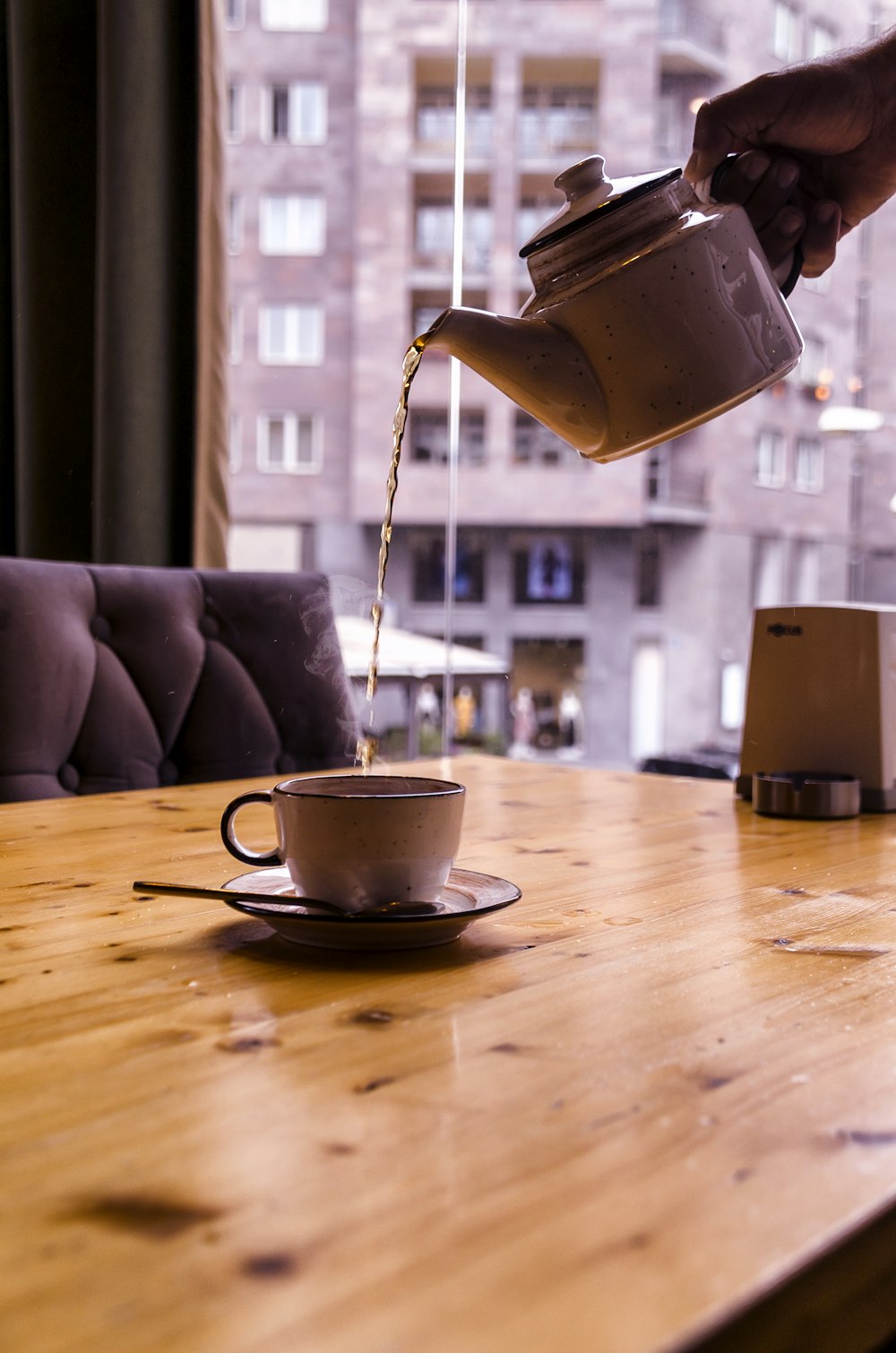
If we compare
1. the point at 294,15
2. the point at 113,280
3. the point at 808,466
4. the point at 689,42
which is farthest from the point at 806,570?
the point at 113,280

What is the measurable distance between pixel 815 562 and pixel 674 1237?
438 cm

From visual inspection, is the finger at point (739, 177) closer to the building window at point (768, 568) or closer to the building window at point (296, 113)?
the building window at point (768, 568)

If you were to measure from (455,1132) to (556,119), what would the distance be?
4553 mm

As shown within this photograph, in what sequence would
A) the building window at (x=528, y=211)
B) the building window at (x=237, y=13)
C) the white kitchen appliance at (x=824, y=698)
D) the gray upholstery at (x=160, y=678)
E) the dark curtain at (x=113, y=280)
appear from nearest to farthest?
the white kitchen appliance at (x=824, y=698) → the gray upholstery at (x=160, y=678) → the dark curtain at (x=113, y=280) → the building window at (x=237, y=13) → the building window at (x=528, y=211)

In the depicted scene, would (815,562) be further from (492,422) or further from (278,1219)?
(278,1219)

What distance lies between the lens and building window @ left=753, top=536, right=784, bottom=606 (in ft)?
14.9

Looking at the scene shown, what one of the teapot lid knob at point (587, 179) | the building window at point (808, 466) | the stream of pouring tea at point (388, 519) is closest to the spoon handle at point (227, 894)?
the stream of pouring tea at point (388, 519)

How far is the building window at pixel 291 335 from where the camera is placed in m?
4.61

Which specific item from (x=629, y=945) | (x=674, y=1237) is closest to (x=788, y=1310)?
(x=674, y=1237)

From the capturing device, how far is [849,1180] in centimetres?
34

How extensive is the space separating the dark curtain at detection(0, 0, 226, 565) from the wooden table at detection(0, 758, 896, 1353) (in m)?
1.54

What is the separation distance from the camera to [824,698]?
118 centimetres

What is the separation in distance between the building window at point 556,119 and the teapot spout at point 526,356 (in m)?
3.82

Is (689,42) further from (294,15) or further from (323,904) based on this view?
(323,904)
